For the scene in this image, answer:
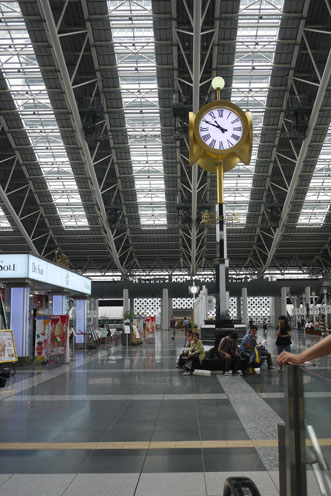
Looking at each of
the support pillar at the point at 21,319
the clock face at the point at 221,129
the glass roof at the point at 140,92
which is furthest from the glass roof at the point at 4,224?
the clock face at the point at 221,129

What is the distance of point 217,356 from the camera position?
53.3ft

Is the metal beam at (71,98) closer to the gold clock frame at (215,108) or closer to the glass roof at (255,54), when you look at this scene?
the glass roof at (255,54)

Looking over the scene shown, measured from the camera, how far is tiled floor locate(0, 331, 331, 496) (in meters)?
4.89

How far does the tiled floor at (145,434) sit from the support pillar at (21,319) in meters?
5.83

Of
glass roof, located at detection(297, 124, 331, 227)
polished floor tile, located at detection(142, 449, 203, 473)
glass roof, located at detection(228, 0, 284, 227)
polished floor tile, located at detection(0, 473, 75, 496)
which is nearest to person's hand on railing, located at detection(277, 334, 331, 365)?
polished floor tile, located at detection(0, 473, 75, 496)

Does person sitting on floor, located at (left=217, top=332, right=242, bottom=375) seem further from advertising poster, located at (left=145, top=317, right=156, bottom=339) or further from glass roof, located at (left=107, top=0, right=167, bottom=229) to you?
advertising poster, located at (left=145, top=317, right=156, bottom=339)

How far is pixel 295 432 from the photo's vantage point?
2.72 m

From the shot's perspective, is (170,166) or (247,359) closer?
(247,359)

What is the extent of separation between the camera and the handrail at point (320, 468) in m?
2.26

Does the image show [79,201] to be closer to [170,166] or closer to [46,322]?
[170,166]

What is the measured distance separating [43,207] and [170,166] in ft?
43.6

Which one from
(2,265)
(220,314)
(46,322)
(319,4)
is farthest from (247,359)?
(319,4)

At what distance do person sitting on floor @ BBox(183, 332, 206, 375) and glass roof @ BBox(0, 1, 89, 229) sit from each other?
63.9 feet

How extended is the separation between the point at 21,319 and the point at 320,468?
17.5 metres
